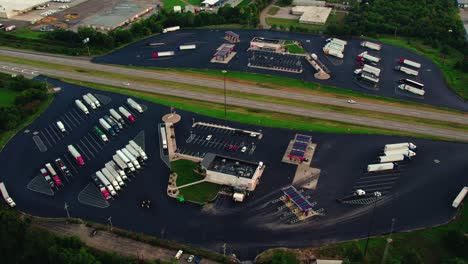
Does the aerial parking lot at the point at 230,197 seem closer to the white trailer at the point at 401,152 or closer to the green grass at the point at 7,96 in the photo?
the white trailer at the point at 401,152

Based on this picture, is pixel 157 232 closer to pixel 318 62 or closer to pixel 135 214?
pixel 135 214

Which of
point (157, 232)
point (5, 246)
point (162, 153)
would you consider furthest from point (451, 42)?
point (5, 246)

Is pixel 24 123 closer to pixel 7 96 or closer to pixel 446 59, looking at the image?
pixel 7 96

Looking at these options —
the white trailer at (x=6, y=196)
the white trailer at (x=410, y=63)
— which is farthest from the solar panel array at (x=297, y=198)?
the white trailer at (x=410, y=63)

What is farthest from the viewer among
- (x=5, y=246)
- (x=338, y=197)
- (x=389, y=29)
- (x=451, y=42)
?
(x=389, y=29)

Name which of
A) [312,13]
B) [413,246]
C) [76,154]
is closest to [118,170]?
[76,154]

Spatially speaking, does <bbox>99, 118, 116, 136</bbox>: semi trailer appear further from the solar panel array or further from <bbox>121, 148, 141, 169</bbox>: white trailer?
the solar panel array

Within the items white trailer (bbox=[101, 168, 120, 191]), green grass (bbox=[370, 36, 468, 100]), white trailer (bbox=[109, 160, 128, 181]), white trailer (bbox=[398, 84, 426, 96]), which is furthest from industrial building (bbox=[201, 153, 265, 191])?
green grass (bbox=[370, 36, 468, 100])
